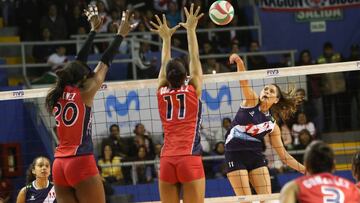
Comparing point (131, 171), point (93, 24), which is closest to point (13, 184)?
point (131, 171)

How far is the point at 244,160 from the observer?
12.4 metres

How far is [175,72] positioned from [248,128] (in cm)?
298

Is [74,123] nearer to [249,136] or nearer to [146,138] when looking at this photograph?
[249,136]

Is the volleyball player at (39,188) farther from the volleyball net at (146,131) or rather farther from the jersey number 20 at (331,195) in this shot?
the jersey number 20 at (331,195)

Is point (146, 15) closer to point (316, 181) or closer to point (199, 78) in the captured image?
point (199, 78)

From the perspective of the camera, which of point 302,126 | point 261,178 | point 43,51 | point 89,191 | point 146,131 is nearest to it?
point 89,191

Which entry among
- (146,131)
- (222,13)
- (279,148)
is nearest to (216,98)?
(146,131)

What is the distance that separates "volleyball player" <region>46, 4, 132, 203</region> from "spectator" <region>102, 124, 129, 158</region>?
774cm

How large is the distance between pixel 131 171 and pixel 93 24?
7784 mm

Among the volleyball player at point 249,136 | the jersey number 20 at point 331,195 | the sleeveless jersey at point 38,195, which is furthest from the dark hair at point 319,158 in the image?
the sleeveless jersey at point 38,195

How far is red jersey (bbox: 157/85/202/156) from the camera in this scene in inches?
383

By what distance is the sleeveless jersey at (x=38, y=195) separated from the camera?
41.8ft

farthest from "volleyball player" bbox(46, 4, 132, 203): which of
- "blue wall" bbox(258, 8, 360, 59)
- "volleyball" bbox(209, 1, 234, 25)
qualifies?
"blue wall" bbox(258, 8, 360, 59)

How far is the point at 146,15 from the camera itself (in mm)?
21078
